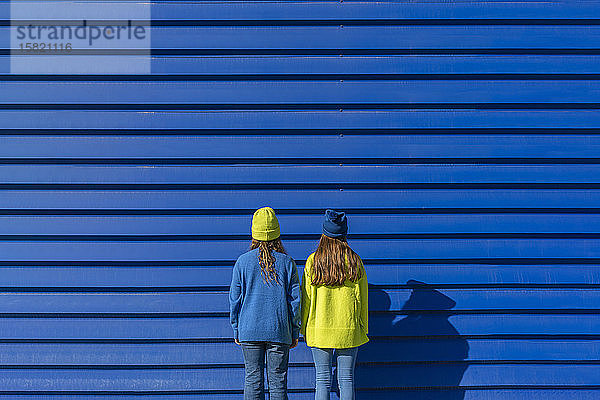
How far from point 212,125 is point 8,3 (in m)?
1.56

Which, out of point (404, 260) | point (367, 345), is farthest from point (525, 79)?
point (367, 345)

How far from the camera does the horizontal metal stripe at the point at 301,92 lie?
12.4ft

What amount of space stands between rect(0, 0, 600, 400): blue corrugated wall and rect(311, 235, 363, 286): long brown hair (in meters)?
0.49

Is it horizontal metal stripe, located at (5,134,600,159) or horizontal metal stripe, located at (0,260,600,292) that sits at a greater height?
horizontal metal stripe, located at (5,134,600,159)

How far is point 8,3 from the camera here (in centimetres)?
381

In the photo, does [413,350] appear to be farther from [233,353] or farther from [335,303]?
[233,353]

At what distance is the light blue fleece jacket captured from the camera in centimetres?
320

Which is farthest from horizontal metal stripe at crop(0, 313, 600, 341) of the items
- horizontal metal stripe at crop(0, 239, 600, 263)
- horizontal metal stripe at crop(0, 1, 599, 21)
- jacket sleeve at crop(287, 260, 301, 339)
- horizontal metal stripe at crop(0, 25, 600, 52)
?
horizontal metal stripe at crop(0, 1, 599, 21)

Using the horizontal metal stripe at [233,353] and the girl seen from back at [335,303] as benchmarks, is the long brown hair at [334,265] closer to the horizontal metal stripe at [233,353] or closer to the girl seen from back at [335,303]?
the girl seen from back at [335,303]

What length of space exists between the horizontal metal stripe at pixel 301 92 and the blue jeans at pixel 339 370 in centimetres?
157

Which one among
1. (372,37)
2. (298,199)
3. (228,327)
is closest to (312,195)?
(298,199)

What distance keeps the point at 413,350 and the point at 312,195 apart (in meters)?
1.21

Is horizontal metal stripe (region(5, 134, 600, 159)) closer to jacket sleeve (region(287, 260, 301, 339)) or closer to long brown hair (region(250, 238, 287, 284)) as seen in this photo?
long brown hair (region(250, 238, 287, 284))

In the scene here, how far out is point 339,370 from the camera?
3.36 meters
